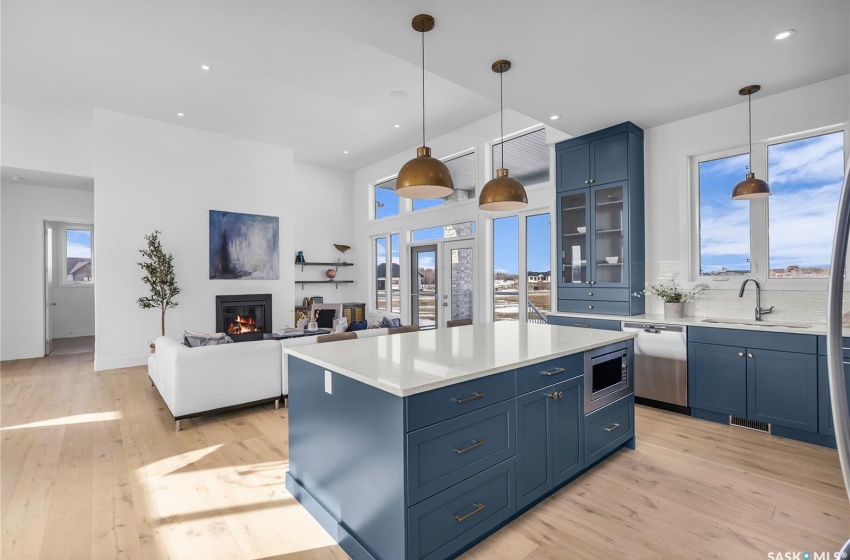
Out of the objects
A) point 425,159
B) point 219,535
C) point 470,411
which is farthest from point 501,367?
point 219,535

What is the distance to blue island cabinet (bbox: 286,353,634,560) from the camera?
1.70 metres

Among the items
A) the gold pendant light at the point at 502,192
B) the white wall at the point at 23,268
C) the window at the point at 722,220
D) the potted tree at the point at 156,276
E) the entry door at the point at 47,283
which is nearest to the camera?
the gold pendant light at the point at 502,192

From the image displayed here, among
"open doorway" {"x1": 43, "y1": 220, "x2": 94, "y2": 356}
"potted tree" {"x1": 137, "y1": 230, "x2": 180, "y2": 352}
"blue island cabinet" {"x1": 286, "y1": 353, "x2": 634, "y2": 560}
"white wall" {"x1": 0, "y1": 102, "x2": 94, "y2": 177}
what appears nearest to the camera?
"blue island cabinet" {"x1": 286, "y1": 353, "x2": 634, "y2": 560}

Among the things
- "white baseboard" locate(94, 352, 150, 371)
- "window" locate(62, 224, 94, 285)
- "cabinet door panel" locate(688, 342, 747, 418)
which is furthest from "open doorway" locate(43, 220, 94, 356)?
"cabinet door panel" locate(688, 342, 747, 418)

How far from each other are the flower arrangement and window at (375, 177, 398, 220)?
5197mm

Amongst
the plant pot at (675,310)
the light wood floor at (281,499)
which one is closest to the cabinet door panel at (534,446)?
the light wood floor at (281,499)

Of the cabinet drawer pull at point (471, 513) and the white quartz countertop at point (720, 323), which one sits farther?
the white quartz countertop at point (720, 323)

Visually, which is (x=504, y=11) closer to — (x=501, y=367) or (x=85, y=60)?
(x=501, y=367)

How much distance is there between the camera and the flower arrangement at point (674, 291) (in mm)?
4203

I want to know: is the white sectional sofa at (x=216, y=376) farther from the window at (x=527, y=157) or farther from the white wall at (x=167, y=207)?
the window at (x=527, y=157)

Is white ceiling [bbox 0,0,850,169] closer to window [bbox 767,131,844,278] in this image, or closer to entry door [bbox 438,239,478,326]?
window [bbox 767,131,844,278]

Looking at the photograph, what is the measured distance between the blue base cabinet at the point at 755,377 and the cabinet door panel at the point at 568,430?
190 cm

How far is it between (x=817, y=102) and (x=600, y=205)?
191 cm

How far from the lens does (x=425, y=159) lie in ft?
8.47
